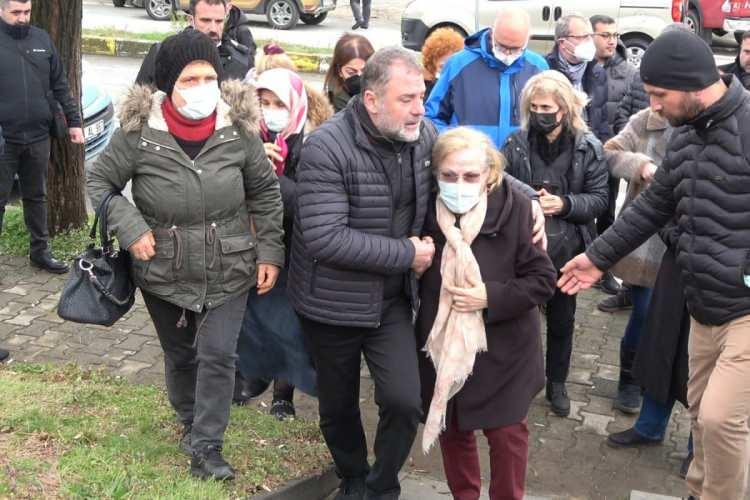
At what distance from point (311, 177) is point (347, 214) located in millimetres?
203

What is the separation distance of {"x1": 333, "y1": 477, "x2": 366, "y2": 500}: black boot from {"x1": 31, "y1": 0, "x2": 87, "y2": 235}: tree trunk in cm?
427

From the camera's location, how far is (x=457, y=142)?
405 cm

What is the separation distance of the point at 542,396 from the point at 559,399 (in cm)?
21

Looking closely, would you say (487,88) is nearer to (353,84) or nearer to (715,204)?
(353,84)

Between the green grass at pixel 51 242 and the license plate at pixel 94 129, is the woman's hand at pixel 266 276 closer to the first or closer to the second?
the green grass at pixel 51 242

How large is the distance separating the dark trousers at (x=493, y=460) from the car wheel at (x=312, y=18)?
706 inches

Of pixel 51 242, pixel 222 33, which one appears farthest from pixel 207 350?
pixel 51 242

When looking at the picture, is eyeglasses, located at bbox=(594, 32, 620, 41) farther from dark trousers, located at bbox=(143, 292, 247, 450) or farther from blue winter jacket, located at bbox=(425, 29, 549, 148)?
dark trousers, located at bbox=(143, 292, 247, 450)

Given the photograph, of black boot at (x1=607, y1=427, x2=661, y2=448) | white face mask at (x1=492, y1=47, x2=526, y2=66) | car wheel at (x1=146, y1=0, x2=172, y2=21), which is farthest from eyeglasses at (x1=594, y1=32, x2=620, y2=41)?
car wheel at (x1=146, y1=0, x2=172, y2=21)

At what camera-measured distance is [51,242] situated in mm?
7875

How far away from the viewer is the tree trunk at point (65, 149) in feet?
24.9

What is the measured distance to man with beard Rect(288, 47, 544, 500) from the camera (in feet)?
13.0

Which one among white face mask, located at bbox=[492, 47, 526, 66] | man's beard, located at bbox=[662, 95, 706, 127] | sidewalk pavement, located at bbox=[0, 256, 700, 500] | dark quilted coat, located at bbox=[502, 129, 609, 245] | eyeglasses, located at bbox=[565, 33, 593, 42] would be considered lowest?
sidewalk pavement, located at bbox=[0, 256, 700, 500]

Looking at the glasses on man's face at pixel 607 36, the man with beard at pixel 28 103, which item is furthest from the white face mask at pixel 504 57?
the man with beard at pixel 28 103
